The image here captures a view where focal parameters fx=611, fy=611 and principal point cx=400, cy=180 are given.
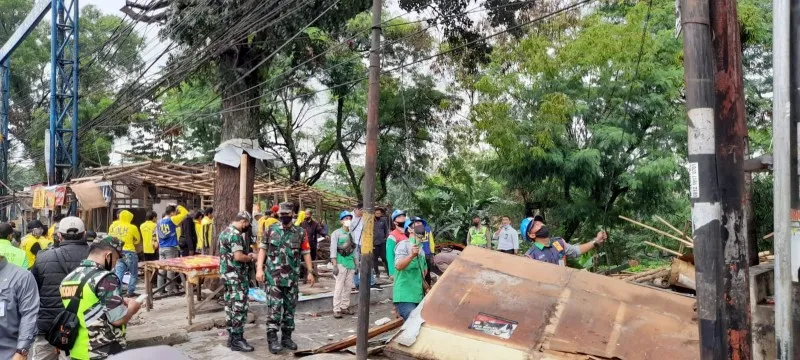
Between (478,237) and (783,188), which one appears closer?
(783,188)

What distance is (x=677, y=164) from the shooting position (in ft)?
47.2

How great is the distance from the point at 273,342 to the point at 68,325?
334cm

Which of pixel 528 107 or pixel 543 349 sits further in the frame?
pixel 528 107

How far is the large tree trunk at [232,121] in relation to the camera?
12.2 m

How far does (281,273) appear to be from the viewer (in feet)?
23.9

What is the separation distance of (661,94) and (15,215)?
107 feet

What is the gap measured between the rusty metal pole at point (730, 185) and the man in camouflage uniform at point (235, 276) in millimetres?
5542

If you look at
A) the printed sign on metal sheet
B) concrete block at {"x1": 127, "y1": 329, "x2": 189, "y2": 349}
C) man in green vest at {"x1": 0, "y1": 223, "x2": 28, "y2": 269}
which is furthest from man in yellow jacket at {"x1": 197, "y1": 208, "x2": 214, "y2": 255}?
the printed sign on metal sheet

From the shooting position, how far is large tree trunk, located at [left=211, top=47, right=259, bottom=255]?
12180 millimetres

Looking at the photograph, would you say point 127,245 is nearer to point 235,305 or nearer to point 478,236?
point 235,305

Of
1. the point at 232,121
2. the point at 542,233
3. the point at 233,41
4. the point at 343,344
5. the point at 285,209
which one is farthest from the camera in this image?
the point at 232,121

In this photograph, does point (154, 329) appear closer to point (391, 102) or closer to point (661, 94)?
point (661, 94)

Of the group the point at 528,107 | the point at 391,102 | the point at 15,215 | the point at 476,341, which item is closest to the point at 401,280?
the point at 476,341

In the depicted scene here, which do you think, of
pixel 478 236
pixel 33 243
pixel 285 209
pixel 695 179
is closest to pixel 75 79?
pixel 33 243
